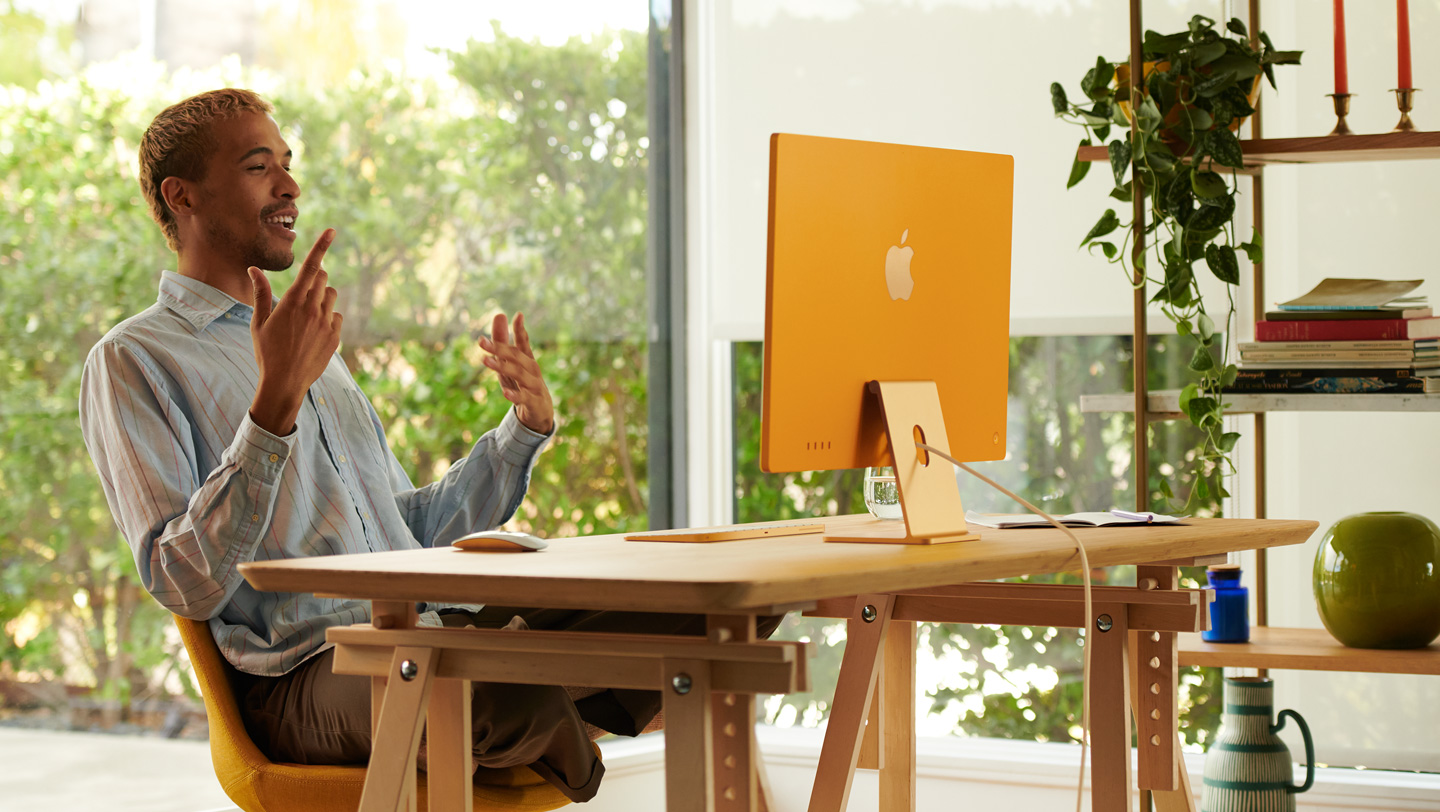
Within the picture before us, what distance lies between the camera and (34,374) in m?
2.73

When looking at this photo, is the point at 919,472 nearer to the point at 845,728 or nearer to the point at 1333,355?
the point at 845,728

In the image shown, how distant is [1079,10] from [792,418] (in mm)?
2000

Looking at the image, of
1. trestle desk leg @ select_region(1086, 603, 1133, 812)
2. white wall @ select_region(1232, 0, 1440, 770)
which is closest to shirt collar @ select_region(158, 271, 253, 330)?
trestle desk leg @ select_region(1086, 603, 1133, 812)

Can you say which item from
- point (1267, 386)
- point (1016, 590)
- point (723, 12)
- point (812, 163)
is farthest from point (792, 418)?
point (723, 12)

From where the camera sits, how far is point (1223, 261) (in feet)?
8.18

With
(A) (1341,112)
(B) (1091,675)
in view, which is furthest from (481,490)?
(A) (1341,112)

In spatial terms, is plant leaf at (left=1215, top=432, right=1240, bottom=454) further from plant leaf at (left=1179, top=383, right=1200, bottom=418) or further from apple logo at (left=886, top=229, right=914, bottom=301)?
apple logo at (left=886, top=229, right=914, bottom=301)

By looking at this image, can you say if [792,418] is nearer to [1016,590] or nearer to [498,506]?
[1016,590]

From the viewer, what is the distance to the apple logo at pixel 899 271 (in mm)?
1687

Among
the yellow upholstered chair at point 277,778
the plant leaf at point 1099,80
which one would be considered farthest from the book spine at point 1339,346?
the yellow upholstered chair at point 277,778

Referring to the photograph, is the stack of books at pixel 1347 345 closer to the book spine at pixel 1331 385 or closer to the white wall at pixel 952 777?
the book spine at pixel 1331 385

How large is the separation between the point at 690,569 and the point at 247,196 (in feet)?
3.86

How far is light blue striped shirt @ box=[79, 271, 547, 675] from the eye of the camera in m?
1.70

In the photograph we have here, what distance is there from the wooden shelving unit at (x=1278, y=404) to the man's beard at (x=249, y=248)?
146cm
